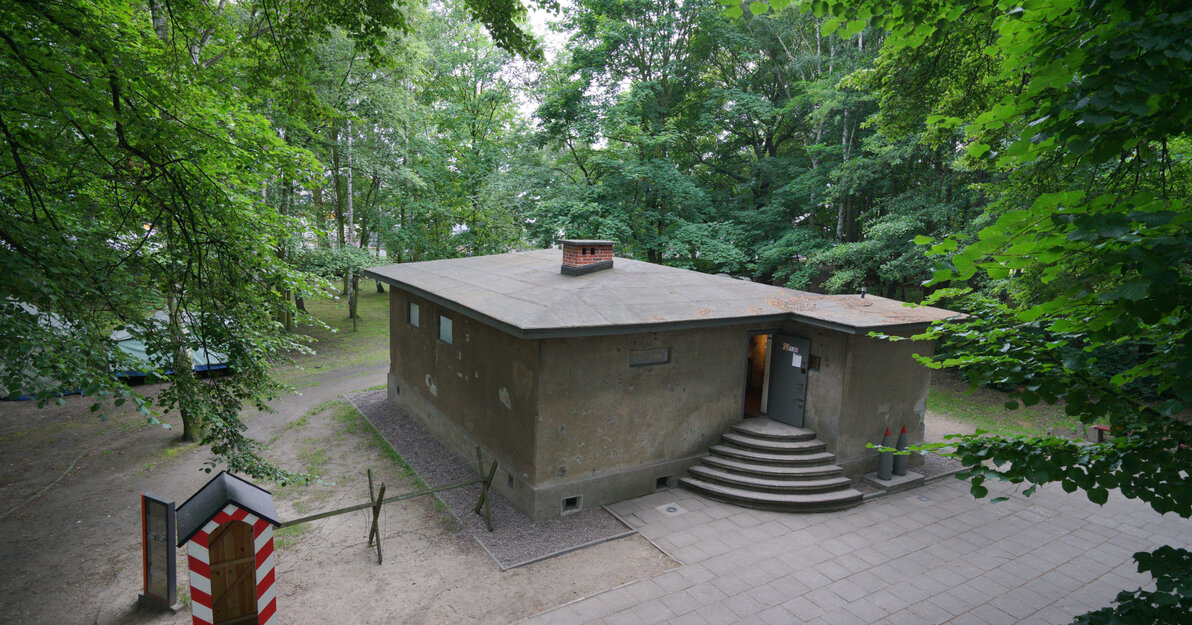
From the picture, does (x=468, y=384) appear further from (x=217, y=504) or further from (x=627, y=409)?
(x=217, y=504)

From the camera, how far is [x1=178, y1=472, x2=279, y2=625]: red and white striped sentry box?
559 cm

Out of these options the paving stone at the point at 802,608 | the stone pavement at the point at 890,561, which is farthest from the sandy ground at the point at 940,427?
the paving stone at the point at 802,608

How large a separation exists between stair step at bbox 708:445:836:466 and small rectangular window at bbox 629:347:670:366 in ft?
6.86

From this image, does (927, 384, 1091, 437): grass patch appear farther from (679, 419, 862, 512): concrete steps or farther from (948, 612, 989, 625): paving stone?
(948, 612, 989, 625): paving stone

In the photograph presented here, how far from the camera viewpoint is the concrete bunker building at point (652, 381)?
8.77 meters

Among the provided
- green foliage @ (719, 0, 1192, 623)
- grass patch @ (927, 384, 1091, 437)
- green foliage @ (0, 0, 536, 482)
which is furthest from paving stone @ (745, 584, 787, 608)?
grass patch @ (927, 384, 1091, 437)

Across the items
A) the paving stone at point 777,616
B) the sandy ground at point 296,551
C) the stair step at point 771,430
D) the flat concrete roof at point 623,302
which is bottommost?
the sandy ground at point 296,551

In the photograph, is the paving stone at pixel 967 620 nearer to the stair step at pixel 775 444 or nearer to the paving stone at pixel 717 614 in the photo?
the paving stone at pixel 717 614

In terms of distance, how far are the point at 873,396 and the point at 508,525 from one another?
23.0 ft

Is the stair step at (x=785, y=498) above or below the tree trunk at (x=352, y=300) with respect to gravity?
below

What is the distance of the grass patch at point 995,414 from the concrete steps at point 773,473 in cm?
679

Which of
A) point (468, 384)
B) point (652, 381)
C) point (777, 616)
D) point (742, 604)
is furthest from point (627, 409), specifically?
point (777, 616)

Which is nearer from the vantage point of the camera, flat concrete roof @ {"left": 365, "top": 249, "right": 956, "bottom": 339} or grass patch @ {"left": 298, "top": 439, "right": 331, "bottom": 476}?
flat concrete roof @ {"left": 365, "top": 249, "right": 956, "bottom": 339}

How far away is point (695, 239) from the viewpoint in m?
20.4
